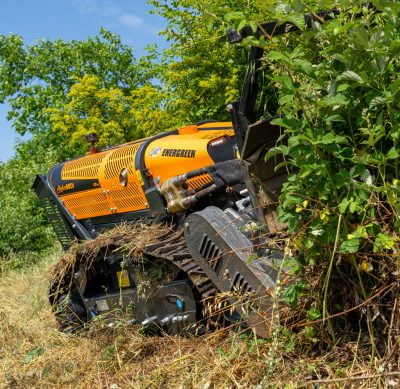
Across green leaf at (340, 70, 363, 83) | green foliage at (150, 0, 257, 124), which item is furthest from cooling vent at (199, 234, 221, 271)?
green foliage at (150, 0, 257, 124)

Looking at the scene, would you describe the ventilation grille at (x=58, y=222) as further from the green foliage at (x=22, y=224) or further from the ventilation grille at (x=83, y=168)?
the green foliage at (x=22, y=224)

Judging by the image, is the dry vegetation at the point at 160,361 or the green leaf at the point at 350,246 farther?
the dry vegetation at the point at 160,361

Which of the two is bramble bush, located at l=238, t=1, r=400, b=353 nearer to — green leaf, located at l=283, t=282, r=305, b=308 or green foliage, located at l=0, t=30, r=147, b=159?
green leaf, located at l=283, t=282, r=305, b=308

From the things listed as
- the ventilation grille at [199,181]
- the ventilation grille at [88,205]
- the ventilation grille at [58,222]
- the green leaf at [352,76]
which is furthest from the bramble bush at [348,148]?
the ventilation grille at [58,222]

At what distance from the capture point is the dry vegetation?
11.0 feet

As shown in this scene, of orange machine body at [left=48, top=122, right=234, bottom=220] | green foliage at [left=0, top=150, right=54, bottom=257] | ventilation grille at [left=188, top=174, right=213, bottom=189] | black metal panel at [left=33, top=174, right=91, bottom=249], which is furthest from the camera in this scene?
green foliage at [left=0, top=150, right=54, bottom=257]

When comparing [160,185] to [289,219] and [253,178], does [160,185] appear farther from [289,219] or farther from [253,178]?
[289,219]

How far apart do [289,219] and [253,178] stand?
62 centimetres

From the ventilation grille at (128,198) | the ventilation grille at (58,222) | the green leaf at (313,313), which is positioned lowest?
the ventilation grille at (58,222)

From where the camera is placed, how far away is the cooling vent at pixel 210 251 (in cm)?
428

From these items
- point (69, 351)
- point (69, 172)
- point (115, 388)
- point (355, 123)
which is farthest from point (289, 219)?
point (69, 172)

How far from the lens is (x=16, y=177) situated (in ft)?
55.9

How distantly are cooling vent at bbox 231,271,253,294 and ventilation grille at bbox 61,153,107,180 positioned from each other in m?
2.54

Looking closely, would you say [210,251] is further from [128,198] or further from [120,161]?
[120,161]
